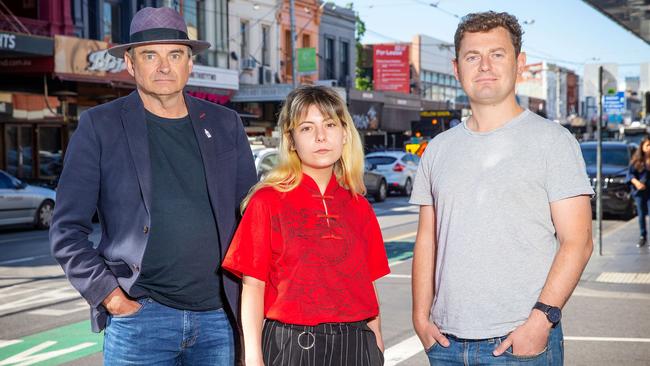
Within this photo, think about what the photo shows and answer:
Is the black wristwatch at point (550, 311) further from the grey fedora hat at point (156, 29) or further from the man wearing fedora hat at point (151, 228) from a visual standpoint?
the grey fedora hat at point (156, 29)

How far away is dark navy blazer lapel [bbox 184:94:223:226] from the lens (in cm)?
359

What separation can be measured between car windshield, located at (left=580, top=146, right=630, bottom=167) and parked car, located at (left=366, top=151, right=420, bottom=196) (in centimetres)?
906

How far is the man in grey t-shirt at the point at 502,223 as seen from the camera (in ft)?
10.6

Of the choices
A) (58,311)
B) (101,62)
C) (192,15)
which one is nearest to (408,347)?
(58,311)

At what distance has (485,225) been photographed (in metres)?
3.32

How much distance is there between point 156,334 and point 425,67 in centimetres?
6276

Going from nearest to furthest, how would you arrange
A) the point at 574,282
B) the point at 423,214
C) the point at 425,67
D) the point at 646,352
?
the point at 574,282 → the point at 423,214 → the point at 646,352 → the point at 425,67

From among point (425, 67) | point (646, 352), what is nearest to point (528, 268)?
point (646, 352)

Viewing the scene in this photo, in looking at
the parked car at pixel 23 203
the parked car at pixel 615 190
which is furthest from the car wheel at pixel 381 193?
the parked car at pixel 23 203

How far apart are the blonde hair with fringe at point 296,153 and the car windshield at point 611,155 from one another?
18.4 m

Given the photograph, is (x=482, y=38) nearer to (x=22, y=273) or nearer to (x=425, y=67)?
(x=22, y=273)

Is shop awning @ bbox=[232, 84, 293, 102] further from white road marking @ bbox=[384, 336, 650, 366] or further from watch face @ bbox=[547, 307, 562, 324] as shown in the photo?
watch face @ bbox=[547, 307, 562, 324]

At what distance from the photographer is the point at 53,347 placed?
7.56m

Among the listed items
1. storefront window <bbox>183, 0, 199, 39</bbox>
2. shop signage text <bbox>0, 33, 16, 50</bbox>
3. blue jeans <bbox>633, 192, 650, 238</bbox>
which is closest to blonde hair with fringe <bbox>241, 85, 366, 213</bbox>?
blue jeans <bbox>633, 192, 650, 238</bbox>
